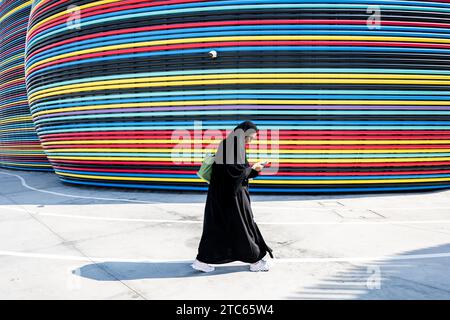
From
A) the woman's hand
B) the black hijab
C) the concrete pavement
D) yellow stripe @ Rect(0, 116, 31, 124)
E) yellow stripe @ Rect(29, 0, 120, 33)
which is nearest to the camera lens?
the concrete pavement

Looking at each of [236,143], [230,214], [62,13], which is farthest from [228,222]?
[62,13]

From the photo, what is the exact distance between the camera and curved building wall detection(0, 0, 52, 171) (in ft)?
61.5

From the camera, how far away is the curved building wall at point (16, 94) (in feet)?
61.5

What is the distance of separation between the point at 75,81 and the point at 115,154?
3.01m

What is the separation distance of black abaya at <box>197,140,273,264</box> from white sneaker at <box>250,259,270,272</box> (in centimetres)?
8

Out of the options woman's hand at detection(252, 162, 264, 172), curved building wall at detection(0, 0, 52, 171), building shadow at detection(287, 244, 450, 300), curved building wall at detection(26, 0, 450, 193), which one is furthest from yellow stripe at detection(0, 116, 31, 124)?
building shadow at detection(287, 244, 450, 300)

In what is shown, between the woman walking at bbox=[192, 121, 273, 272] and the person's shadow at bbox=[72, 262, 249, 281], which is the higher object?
the woman walking at bbox=[192, 121, 273, 272]

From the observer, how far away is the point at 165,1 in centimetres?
960

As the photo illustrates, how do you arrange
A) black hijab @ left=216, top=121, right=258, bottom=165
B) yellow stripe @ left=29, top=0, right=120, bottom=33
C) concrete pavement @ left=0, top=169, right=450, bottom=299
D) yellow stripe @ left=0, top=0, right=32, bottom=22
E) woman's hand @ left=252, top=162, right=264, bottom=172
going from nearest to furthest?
concrete pavement @ left=0, top=169, right=450, bottom=299
black hijab @ left=216, top=121, right=258, bottom=165
woman's hand @ left=252, top=162, right=264, bottom=172
yellow stripe @ left=29, top=0, right=120, bottom=33
yellow stripe @ left=0, top=0, right=32, bottom=22

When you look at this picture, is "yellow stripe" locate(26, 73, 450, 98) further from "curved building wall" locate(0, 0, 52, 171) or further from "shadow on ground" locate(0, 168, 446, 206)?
"curved building wall" locate(0, 0, 52, 171)

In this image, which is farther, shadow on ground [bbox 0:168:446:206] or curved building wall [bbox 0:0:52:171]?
curved building wall [bbox 0:0:52:171]

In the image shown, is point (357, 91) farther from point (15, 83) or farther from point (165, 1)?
point (15, 83)

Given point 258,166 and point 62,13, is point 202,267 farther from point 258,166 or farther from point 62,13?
point 62,13

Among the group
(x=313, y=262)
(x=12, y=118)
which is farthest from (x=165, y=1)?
(x=12, y=118)
